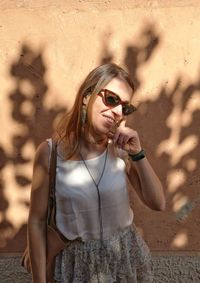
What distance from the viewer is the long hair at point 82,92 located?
7.08 ft

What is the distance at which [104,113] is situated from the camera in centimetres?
213

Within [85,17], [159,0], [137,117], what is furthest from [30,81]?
[159,0]

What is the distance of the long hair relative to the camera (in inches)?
85.0

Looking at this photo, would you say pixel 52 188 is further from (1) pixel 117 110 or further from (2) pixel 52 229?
(1) pixel 117 110

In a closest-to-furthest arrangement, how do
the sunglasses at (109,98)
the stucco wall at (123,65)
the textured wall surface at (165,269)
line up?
1. the sunglasses at (109,98)
2. the stucco wall at (123,65)
3. the textured wall surface at (165,269)

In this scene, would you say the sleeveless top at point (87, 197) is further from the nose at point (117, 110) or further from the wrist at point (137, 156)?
the nose at point (117, 110)

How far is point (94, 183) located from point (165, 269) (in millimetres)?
2079

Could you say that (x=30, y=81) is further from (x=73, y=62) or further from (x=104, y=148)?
(x=104, y=148)

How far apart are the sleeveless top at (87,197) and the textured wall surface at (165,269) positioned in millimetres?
1803

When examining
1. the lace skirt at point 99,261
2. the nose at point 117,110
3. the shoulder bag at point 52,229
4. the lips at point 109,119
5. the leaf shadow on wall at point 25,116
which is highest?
the leaf shadow on wall at point 25,116

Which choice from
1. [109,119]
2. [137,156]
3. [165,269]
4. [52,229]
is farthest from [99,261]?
[165,269]

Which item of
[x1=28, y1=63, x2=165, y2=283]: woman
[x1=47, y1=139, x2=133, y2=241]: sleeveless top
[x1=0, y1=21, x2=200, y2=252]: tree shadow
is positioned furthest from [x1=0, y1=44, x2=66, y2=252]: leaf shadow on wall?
[x1=47, y1=139, x2=133, y2=241]: sleeveless top

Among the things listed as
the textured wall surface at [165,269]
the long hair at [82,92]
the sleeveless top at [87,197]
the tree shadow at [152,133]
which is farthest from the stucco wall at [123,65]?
the sleeveless top at [87,197]

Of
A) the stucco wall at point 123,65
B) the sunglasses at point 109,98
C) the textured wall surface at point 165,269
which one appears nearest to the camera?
the sunglasses at point 109,98
